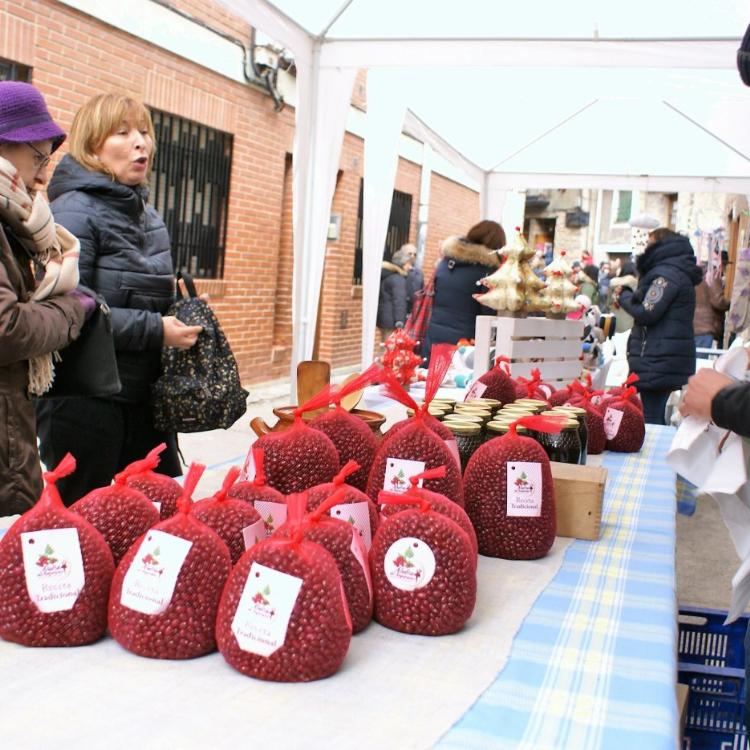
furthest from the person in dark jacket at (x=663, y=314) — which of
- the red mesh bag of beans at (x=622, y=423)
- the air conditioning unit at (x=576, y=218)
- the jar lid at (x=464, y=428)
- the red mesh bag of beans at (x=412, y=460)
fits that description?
the air conditioning unit at (x=576, y=218)

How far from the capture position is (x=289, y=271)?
8734mm

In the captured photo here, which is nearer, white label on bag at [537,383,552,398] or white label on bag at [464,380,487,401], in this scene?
white label on bag at [464,380,487,401]

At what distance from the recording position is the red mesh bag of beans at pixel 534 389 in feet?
7.13

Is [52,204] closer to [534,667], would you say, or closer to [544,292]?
[534,667]

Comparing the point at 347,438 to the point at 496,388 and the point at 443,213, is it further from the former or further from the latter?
the point at 443,213

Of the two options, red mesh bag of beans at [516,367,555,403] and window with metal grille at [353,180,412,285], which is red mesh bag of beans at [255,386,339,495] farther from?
window with metal grille at [353,180,412,285]

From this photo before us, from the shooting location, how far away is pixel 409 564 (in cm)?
105

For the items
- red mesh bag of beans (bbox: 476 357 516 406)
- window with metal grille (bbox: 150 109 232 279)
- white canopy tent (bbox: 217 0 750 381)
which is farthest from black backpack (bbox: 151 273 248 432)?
window with metal grille (bbox: 150 109 232 279)

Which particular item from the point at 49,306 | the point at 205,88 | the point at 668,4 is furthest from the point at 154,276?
the point at 205,88

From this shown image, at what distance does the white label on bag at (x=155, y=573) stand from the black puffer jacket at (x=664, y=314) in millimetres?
4037

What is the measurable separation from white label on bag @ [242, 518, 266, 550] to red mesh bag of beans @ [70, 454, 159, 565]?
0.37ft

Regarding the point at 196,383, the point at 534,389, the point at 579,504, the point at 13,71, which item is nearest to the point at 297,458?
the point at 579,504

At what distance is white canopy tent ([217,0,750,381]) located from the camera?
13.8ft

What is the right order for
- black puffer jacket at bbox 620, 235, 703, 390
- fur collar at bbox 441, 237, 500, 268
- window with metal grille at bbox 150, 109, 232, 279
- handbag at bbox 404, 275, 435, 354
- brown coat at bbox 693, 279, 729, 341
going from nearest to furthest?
black puffer jacket at bbox 620, 235, 703, 390, fur collar at bbox 441, 237, 500, 268, handbag at bbox 404, 275, 435, 354, window with metal grille at bbox 150, 109, 232, 279, brown coat at bbox 693, 279, 729, 341
